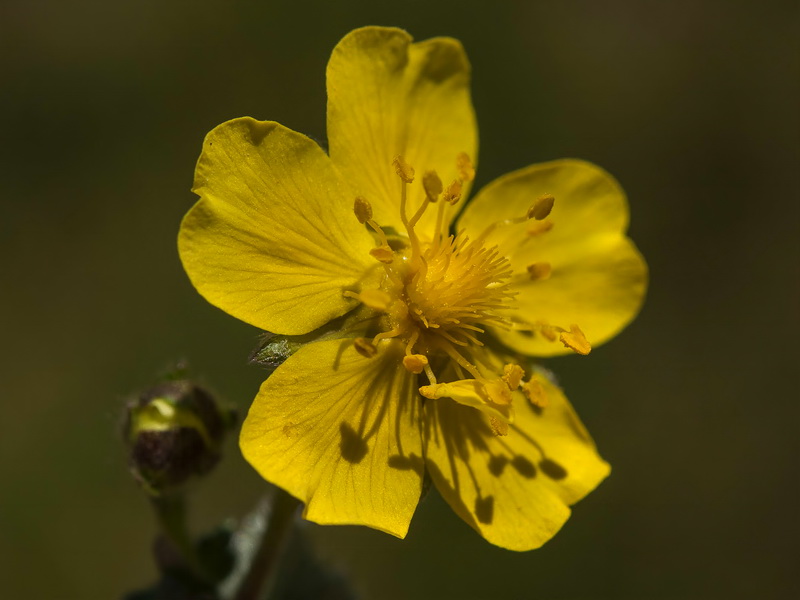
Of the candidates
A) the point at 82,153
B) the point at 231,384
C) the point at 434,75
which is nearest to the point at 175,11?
the point at 82,153

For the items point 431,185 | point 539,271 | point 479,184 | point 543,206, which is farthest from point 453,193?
point 479,184

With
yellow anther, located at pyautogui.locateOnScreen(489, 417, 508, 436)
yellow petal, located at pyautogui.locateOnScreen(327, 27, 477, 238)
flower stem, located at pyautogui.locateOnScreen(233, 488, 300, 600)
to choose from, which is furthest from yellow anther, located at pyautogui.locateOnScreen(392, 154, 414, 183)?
flower stem, located at pyautogui.locateOnScreen(233, 488, 300, 600)

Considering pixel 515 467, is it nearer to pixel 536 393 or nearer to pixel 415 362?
pixel 536 393

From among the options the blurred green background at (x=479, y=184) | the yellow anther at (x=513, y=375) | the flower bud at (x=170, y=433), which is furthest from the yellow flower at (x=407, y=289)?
the blurred green background at (x=479, y=184)

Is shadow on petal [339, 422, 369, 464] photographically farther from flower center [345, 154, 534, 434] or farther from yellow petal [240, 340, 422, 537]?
flower center [345, 154, 534, 434]

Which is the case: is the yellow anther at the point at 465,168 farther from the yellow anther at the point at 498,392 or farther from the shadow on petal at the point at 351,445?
the shadow on petal at the point at 351,445

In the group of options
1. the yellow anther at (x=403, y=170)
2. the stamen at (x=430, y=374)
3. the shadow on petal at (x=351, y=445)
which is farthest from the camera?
the yellow anther at (x=403, y=170)

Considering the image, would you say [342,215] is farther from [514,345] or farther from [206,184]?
[514,345]

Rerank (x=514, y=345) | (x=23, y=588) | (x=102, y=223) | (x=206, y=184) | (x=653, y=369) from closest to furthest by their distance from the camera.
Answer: (x=206, y=184)
(x=514, y=345)
(x=23, y=588)
(x=102, y=223)
(x=653, y=369)
